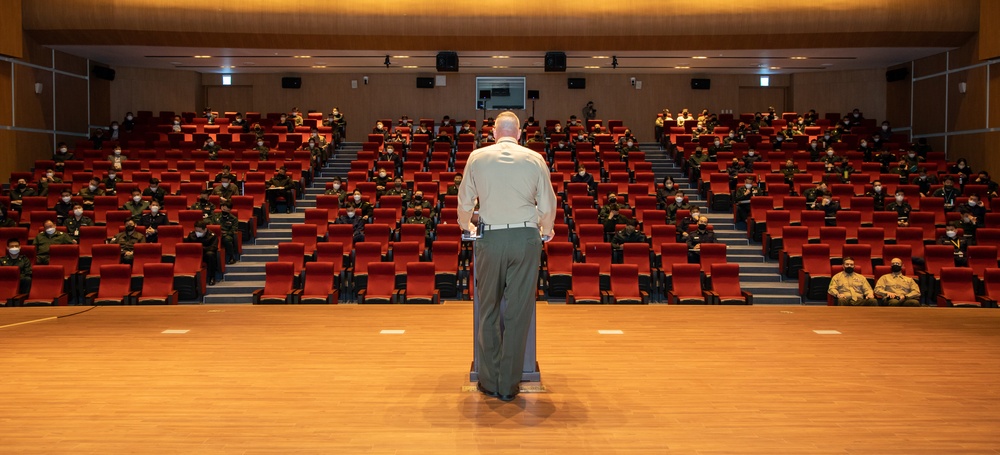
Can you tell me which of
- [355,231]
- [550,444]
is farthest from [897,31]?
[550,444]

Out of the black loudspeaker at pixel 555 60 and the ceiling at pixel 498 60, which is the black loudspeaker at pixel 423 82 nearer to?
the ceiling at pixel 498 60

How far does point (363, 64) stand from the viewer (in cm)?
1892

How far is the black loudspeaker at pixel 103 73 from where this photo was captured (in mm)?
17625

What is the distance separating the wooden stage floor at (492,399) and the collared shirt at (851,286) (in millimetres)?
3106

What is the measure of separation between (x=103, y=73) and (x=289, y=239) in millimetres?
8327

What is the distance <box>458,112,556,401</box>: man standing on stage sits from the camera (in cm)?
362

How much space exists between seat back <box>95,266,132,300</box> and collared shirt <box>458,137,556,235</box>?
685 cm

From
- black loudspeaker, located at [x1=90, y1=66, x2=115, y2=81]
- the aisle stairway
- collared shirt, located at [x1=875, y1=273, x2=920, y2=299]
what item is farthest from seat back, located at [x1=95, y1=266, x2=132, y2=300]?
black loudspeaker, located at [x1=90, y1=66, x2=115, y2=81]

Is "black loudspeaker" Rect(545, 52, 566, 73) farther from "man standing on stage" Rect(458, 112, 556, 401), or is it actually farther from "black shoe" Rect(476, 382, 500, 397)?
"black shoe" Rect(476, 382, 500, 397)

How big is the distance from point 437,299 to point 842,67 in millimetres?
13664

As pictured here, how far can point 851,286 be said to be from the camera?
908cm

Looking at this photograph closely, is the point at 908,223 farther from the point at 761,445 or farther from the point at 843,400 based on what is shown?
the point at 761,445

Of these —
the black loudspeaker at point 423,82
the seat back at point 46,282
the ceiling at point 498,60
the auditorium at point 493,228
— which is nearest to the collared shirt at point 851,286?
the auditorium at point 493,228

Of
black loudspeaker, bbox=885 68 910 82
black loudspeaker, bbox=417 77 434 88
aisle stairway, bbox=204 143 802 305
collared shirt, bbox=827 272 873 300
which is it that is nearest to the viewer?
collared shirt, bbox=827 272 873 300
